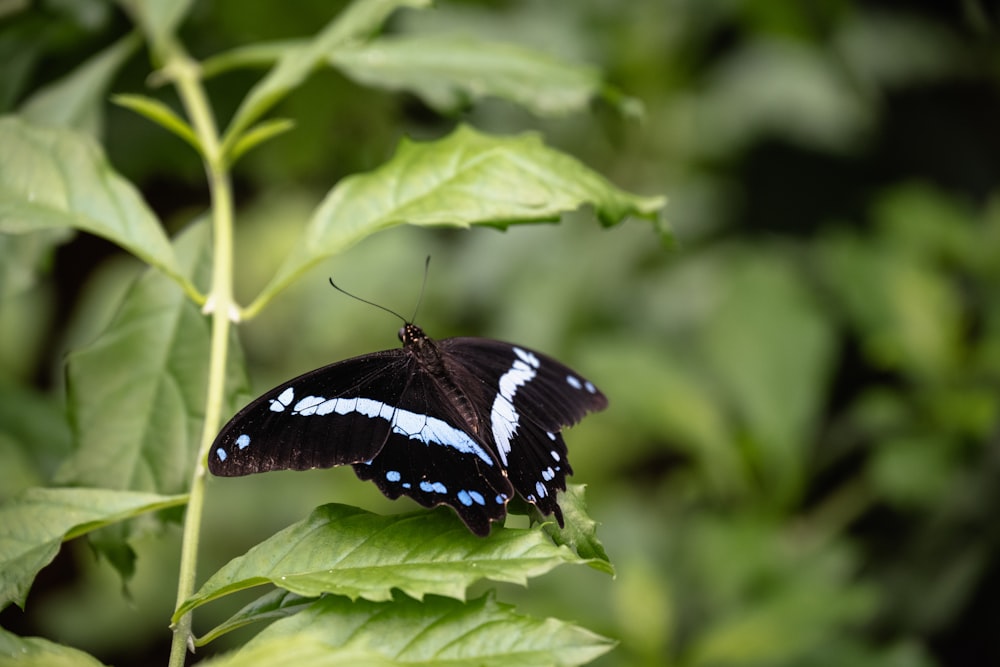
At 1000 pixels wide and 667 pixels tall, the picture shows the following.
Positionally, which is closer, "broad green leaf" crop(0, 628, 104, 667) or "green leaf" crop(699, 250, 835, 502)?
"broad green leaf" crop(0, 628, 104, 667)

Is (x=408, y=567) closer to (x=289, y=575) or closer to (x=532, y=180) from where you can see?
(x=289, y=575)

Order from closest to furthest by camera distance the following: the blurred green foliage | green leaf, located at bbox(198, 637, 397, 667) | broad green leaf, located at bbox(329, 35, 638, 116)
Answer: green leaf, located at bbox(198, 637, 397, 667) → broad green leaf, located at bbox(329, 35, 638, 116) → the blurred green foliage

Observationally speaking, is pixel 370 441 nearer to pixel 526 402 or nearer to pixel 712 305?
pixel 526 402

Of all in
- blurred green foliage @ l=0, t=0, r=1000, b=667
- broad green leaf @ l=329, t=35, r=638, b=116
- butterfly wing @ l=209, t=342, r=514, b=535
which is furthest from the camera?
blurred green foliage @ l=0, t=0, r=1000, b=667

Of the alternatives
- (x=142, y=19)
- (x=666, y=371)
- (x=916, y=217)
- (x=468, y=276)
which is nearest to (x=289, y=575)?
(x=142, y=19)

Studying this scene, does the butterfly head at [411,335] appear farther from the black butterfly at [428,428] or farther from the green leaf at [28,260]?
the green leaf at [28,260]

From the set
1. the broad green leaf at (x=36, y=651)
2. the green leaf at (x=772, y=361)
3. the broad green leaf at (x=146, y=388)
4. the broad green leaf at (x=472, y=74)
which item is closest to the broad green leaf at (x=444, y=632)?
the broad green leaf at (x=36, y=651)

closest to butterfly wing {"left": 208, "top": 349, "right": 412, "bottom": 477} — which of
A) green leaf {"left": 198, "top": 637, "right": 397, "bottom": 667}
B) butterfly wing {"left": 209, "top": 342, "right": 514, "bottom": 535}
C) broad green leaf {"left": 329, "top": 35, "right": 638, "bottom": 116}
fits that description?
butterfly wing {"left": 209, "top": 342, "right": 514, "bottom": 535}

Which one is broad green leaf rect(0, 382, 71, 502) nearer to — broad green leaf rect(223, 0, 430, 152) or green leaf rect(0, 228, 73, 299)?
green leaf rect(0, 228, 73, 299)
